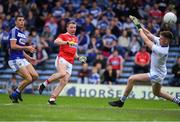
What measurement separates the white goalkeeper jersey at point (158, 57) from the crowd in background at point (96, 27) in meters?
10.1

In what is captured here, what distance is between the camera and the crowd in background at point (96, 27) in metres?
28.6

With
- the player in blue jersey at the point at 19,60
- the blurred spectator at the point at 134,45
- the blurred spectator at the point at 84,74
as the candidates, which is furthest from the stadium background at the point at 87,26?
the player in blue jersey at the point at 19,60

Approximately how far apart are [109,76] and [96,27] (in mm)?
4060

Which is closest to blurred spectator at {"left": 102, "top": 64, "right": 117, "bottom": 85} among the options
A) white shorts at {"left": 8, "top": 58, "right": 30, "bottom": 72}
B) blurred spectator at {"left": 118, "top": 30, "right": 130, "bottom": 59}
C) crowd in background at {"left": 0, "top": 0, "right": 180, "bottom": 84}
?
crowd in background at {"left": 0, "top": 0, "right": 180, "bottom": 84}

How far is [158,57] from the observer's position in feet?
57.1

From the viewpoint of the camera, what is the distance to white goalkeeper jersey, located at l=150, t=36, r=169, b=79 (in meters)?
17.2

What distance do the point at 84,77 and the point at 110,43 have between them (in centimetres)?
230

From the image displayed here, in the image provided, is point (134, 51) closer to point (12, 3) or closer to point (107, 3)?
point (107, 3)

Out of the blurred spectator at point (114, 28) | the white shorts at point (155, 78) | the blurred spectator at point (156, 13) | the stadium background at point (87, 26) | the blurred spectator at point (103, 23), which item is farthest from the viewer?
the blurred spectator at point (156, 13)

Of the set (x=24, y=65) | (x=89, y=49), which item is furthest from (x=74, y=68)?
(x=24, y=65)

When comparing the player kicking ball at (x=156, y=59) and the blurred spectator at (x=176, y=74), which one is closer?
the player kicking ball at (x=156, y=59)

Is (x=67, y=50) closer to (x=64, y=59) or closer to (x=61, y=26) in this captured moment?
(x=64, y=59)

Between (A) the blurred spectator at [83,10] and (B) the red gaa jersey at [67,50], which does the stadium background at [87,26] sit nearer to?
(A) the blurred spectator at [83,10]

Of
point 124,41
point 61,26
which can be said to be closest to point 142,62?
point 124,41
